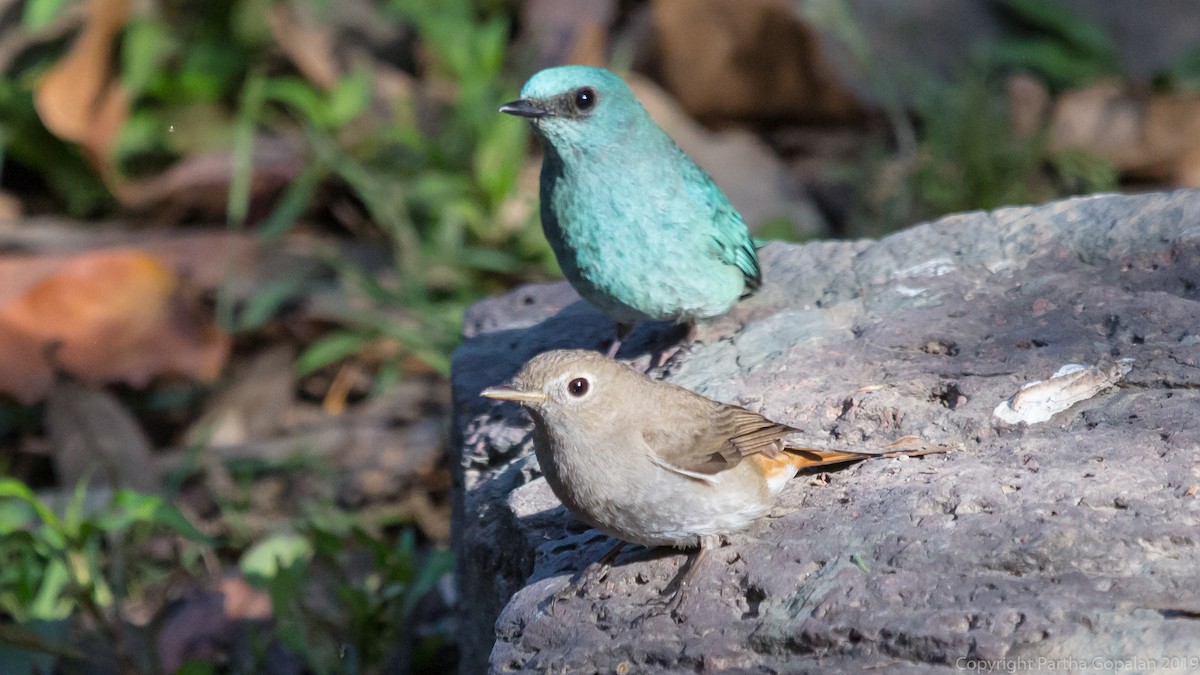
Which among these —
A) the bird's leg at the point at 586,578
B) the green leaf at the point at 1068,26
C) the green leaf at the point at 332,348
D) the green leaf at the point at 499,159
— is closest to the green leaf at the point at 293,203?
the green leaf at the point at 332,348

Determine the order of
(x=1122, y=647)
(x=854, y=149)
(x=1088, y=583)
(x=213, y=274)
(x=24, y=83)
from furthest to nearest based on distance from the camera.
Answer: (x=854, y=149) → (x=24, y=83) → (x=213, y=274) → (x=1088, y=583) → (x=1122, y=647)

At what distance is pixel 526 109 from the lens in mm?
4145

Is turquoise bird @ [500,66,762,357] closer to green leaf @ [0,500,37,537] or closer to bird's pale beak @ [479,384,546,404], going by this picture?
bird's pale beak @ [479,384,546,404]

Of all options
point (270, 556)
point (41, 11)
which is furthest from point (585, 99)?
point (41, 11)

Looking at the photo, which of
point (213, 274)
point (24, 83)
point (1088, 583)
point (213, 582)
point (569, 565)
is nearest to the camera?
point (1088, 583)

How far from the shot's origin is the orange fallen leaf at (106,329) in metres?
5.92

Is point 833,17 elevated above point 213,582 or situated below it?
above

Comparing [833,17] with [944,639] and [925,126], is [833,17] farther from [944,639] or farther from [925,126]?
[944,639]

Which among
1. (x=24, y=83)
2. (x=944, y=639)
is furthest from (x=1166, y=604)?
(x=24, y=83)

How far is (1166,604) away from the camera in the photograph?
257 cm

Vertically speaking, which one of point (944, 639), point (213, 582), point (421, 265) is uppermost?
point (944, 639)

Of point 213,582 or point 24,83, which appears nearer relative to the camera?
point 213,582

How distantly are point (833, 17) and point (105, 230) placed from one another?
170 inches

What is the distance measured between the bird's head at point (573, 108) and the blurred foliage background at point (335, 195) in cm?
167
